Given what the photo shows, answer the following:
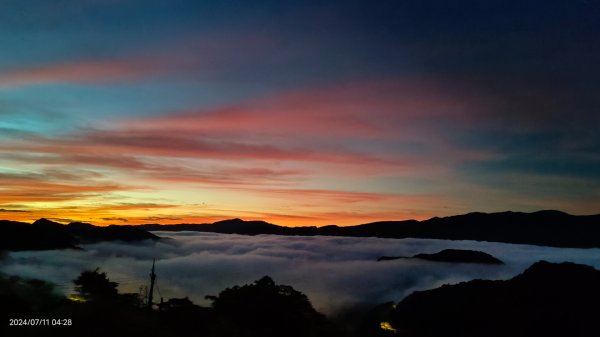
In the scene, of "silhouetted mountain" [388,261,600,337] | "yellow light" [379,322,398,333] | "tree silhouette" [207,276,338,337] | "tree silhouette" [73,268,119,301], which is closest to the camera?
"tree silhouette" [207,276,338,337]

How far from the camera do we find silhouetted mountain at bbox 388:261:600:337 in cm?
9531

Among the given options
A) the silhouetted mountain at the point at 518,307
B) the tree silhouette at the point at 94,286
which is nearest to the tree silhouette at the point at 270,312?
the tree silhouette at the point at 94,286

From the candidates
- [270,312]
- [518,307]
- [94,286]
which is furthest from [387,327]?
[94,286]

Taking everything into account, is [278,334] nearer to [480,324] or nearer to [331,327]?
[331,327]

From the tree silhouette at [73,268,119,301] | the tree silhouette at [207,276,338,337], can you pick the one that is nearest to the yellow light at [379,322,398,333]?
the tree silhouette at [207,276,338,337]

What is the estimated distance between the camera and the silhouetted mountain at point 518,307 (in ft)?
313

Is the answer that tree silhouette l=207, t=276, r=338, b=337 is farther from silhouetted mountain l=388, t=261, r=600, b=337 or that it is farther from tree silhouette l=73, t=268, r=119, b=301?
silhouetted mountain l=388, t=261, r=600, b=337

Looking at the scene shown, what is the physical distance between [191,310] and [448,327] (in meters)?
75.9

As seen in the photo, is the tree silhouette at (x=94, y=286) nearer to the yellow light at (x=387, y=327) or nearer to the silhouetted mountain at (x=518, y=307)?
the silhouetted mountain at (x=518, y=307)

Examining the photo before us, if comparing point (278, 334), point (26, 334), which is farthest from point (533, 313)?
point (26, 334)

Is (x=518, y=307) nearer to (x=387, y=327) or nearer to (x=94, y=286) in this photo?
(x=387, y=327)

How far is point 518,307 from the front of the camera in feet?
347

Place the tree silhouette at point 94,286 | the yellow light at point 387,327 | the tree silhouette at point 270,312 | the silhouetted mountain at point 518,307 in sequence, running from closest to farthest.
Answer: the tree silhouette at point 270,312, the tree silhouette at point 94,286, the silhouetted mountain at point 518,307, the yellow light at point 387,327

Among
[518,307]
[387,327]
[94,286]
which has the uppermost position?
[94,286]
